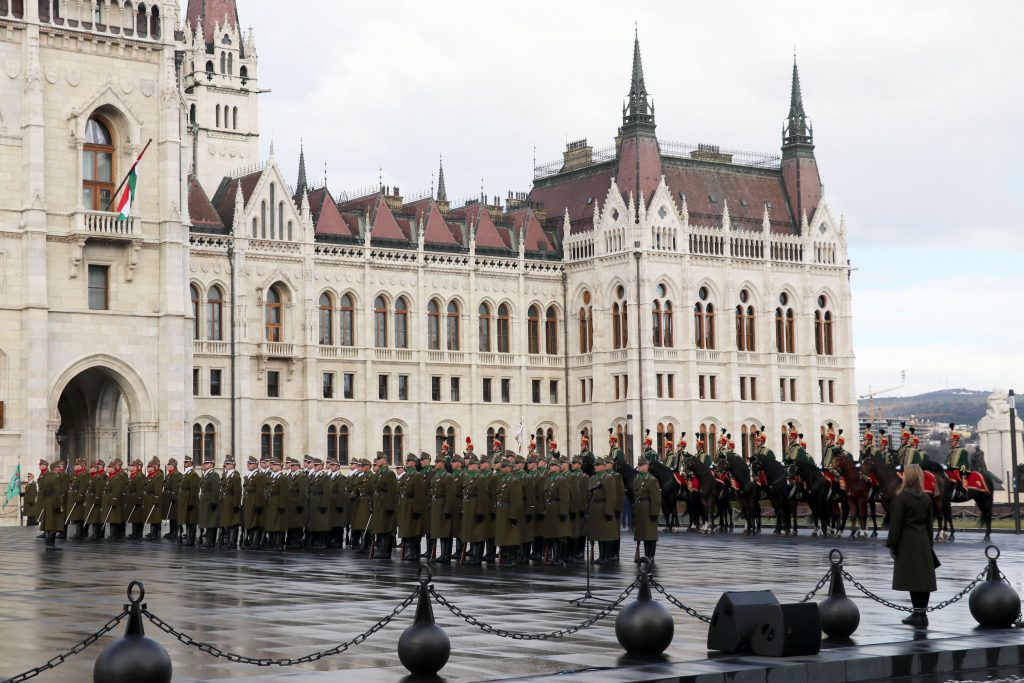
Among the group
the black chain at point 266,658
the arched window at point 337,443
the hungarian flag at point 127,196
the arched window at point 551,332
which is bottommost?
the black chain at point 266,658

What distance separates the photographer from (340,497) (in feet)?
92.3

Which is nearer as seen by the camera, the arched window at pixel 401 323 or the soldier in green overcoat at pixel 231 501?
the soldier in green overcoat at pixel 231 501

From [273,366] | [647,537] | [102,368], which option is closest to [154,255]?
[102,368]

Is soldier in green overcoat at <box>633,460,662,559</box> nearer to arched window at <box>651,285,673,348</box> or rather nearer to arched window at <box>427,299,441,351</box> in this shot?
arched window at <box>427,299,441,351</box>

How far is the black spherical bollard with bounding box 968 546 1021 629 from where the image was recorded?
1480cm

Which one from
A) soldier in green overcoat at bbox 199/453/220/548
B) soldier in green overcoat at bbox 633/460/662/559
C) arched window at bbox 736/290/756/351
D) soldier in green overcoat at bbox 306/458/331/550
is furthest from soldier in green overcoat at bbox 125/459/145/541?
arched window at bbox 736/290/756/351

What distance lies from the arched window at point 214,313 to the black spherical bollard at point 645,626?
44919 millimetres

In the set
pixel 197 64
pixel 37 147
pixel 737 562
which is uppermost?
pixel 197 64

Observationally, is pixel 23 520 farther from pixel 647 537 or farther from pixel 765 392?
pixel 765 392

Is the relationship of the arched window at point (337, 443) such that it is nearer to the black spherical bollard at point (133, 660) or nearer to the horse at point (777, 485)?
the horse at point (777, 485)

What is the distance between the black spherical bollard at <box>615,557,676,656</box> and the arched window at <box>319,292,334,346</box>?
156ft

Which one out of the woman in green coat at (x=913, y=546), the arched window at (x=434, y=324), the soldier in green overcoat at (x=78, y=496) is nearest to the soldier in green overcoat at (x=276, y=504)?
the soldier in green overcoat at (x=78, y=496)

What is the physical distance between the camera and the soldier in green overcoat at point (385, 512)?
2569 centimetres

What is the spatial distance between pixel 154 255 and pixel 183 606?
2690cm
